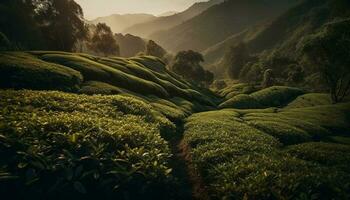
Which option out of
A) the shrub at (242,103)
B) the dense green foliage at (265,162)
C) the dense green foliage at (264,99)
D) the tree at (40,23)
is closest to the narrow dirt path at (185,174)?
the dense green foliage at (265,162)

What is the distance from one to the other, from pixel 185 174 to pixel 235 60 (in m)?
166

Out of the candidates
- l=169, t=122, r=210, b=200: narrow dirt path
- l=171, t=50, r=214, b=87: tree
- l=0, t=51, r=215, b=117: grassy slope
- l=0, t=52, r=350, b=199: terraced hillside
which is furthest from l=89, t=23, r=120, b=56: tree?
l=169, t=122, r=210, b=200: narrow dirt path

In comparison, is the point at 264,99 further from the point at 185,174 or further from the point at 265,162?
the point at 185,174

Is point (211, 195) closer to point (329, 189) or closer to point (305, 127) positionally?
point (329, 189)

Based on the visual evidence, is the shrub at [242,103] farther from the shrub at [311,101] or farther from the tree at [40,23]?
the tree at [40,23]

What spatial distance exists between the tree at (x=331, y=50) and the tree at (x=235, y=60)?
117 metres

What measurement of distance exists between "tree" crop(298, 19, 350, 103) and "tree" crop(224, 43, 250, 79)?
117 meters

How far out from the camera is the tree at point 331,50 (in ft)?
198

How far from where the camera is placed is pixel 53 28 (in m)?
94.4

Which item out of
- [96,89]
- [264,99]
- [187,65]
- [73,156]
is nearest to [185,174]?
[73,156]

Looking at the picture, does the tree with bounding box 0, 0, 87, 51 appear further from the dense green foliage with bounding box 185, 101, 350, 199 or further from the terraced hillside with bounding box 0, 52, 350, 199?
the dense green foliage with bounding box 185, 101, 350, 199

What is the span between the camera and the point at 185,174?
75.7 ft

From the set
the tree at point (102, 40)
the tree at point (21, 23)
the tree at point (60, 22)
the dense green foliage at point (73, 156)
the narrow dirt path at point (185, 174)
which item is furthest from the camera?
the tree at point (102, 40)

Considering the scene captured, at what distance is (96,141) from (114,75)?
29.1 m
